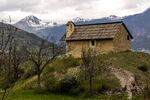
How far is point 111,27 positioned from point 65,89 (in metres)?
26.0

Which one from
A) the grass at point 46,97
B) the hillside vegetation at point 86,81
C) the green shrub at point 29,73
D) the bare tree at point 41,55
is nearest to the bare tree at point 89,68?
the hillside vegetation at point 86,81

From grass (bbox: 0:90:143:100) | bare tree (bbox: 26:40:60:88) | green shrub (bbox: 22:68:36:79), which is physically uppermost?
bare tree (bbox: 26:40:60:88)

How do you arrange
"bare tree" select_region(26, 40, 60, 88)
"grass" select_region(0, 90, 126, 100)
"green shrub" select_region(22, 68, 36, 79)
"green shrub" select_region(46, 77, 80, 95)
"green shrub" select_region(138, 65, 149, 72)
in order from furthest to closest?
"green shrub" select_region(22, 68, 36, 79)
"green shrub" select_region(138, 65, 149, 72)
"bare tree" select_region(26, 40, 60, 88)
"green shrub" select_region(46, 77, 80, 95)
"grass" select_region(0, 90, 126, 100)

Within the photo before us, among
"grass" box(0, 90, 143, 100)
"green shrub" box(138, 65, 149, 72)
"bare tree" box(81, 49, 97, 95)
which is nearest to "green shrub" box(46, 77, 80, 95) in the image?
"grass" box(0, 90, 143, 100)

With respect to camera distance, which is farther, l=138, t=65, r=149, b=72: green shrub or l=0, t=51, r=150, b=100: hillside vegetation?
l=138, t=65, r=149, b=72: green shrub

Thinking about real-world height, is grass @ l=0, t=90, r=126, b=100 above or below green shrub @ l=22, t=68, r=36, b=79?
below

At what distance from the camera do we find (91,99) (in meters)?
58.8

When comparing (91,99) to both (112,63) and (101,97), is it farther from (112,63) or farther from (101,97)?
(112,63)

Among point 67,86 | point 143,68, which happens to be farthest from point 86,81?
point 143,68

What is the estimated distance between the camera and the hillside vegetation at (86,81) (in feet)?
207

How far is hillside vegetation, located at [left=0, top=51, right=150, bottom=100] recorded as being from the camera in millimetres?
63125

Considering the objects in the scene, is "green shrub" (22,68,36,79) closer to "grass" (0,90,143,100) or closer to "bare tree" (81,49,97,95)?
"bare tree" (81,49,97,95)

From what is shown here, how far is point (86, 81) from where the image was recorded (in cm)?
6850

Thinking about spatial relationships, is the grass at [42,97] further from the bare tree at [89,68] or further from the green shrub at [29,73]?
the green shrub at [29,73]
